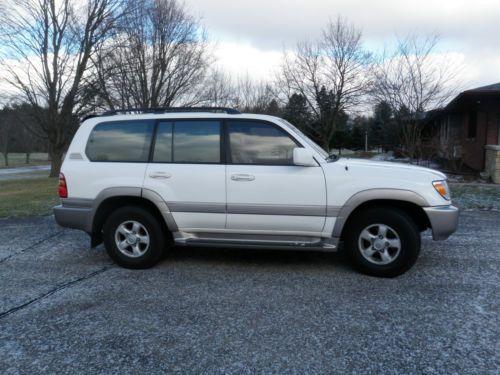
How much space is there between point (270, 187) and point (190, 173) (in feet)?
3.22

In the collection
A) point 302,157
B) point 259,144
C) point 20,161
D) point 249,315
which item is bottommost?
point 20,161

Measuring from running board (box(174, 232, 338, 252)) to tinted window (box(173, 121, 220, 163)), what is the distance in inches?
36.5

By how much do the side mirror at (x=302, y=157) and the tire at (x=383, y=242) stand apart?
0.85m

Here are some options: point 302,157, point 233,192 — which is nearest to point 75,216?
point 233,192

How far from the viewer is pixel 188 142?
4.69 metres

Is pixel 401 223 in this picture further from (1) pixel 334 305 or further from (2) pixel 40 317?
(2) pixel 40 317

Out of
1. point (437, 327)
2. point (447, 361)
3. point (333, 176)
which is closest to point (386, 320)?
point (437, 327)

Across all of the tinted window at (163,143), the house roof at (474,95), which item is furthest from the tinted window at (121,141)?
the house roof at (474,95)

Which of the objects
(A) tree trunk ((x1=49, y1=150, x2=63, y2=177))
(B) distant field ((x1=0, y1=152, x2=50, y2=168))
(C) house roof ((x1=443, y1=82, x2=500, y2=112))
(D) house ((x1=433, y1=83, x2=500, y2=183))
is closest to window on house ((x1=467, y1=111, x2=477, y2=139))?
(D) house ((x1=433, y1=83, x2=500, y2=183))

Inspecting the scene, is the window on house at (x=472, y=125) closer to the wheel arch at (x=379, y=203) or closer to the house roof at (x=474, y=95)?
the house roof at (x=474, y=95)

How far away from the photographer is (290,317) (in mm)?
3408

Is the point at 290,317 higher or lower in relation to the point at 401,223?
lower

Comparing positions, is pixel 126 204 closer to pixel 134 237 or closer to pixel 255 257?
pixel 134 237

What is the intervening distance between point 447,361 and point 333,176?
2.16 meters
